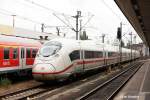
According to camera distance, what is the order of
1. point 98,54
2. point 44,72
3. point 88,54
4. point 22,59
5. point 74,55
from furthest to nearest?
point 98,54, point 88,54, point 22,59, point 74,55, point 44,72

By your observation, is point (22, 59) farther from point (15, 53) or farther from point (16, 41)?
point (16, 41)

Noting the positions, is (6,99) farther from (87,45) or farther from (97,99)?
(87,45)

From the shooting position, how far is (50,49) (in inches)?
882

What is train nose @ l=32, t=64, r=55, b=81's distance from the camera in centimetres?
2089

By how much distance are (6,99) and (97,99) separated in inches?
166

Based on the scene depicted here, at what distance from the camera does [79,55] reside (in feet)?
84.6

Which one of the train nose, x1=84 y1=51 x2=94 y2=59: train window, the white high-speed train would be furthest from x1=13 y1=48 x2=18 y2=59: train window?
x1=84 y1=51 x2=94 y2=59: train window

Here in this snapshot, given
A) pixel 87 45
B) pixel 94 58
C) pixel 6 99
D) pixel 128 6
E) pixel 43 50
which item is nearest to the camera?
pixel 6 99

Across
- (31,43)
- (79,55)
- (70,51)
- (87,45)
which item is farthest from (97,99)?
(87,45)

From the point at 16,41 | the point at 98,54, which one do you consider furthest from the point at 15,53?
the point at 98,54

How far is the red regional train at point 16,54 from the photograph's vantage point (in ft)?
72.6

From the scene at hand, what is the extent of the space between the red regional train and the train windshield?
2.16 meters

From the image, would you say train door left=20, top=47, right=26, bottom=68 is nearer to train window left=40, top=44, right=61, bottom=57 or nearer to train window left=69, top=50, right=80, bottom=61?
train window left=40, top=44, right=61, bottom=57

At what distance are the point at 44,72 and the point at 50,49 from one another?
2047 millimetres
